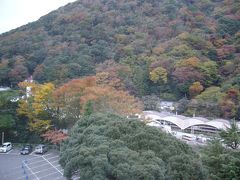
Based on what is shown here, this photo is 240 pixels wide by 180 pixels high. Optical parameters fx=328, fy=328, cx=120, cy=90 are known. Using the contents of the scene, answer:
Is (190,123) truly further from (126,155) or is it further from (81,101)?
(126,155)

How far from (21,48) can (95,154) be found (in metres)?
31.5

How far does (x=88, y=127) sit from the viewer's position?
13.4 metres

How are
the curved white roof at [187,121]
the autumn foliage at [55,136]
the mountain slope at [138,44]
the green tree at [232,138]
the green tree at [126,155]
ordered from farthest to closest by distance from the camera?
the mountain slope at [138,44] → the curved white roof at [187,121] → the autumn foliage at [55,136] → the green tree at [232,138] → the green tree at [126,155]

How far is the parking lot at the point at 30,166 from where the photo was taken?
51.5 feet

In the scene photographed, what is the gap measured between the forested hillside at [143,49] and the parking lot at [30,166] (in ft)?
40.1

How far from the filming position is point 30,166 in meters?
17.0

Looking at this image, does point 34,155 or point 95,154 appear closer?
point 95,154

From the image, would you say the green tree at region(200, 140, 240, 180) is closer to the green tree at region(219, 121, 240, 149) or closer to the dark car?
the green tree at region(219, 121, 240, 149)

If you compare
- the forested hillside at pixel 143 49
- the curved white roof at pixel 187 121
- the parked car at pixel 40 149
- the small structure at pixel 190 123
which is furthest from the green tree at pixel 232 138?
the parked car at pixel 40 149

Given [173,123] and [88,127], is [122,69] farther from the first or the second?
[88,127]

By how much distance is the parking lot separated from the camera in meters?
15.7

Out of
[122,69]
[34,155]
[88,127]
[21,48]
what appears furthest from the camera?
[21,48]

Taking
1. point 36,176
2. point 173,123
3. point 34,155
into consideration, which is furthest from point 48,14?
point 36,176

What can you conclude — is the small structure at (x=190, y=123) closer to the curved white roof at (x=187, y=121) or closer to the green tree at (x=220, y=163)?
the curved white roof at (x=187, y=121)
